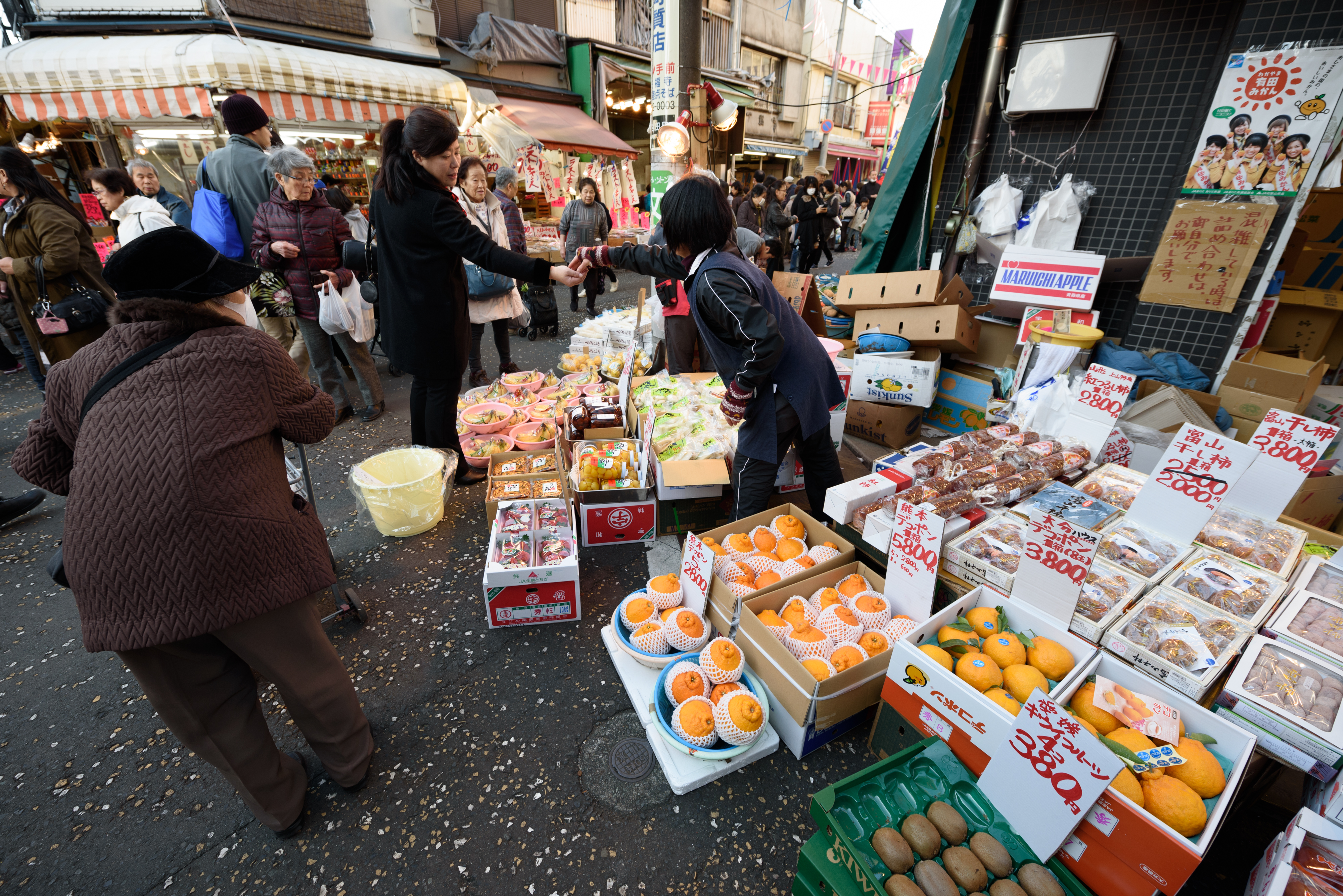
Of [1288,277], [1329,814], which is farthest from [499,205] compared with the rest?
[1288,277]

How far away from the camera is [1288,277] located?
16.7 feet

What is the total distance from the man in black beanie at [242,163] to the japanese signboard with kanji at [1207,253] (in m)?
6.92

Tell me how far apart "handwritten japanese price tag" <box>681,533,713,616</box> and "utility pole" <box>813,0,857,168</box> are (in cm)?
2026

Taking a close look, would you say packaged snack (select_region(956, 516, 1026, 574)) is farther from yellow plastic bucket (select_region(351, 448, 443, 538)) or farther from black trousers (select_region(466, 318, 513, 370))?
black trousers (select_region(466, 318, 513, 370))

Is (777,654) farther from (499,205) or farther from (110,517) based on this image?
(499,205)

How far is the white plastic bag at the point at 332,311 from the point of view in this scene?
167 inches

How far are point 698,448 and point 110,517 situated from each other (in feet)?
8.58

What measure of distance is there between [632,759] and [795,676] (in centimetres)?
77

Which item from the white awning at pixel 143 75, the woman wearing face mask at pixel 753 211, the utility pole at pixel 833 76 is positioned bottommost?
the woman wearing face mask at pixel 753 211

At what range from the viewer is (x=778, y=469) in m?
3.01

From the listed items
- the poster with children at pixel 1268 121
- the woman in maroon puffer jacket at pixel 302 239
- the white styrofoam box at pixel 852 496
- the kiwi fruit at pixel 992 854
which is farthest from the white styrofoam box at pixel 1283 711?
the woman in maroon puffer jacket at pixel 302 239

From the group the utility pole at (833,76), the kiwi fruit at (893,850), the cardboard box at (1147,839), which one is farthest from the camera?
the utility pole at (833,76)

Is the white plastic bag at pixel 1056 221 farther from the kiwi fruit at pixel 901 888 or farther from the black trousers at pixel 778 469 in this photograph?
the kiwi fruit at pixel 901 888

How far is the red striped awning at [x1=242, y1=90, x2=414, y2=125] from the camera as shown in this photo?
7668mm
